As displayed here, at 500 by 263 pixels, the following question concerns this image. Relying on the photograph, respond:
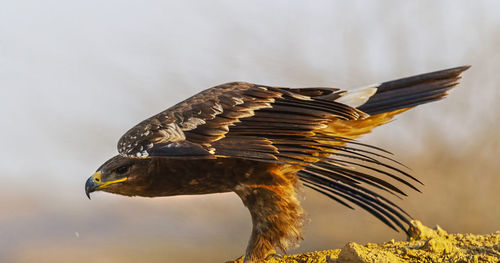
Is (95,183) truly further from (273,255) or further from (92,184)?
(273,255)

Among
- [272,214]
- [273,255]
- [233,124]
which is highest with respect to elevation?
[233,124]

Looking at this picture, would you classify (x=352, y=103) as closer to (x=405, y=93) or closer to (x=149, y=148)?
(x=405, y=93)

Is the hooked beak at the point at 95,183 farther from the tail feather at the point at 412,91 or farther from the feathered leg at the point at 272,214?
the tail feather at the point at 412,91

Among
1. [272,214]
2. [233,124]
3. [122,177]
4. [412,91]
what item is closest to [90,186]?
[122,177]

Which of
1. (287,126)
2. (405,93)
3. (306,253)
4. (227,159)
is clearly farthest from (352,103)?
(306,253)

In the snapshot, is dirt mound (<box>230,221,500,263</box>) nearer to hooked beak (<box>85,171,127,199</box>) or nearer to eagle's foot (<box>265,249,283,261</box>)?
eagle's foot (<box>265,249,283,261</box>)

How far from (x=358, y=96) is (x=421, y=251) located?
1.15 m

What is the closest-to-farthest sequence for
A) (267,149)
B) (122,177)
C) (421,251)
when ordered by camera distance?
(267,149)
(122,177)
(421,251)

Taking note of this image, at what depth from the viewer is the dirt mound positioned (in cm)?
376

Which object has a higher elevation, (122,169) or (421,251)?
(122,169)

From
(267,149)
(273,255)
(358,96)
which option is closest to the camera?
(267,149)

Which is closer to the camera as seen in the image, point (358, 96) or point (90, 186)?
point (90, 186)

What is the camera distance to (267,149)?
330cm

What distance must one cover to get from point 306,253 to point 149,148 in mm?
1720
